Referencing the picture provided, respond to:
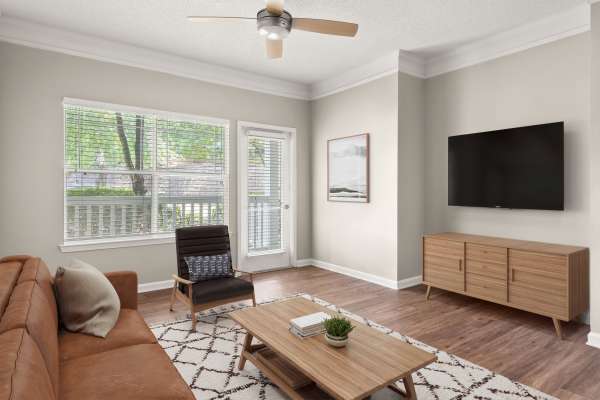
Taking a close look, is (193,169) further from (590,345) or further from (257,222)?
(590,345)

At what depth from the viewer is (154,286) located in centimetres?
442

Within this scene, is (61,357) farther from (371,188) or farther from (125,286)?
(371,188)

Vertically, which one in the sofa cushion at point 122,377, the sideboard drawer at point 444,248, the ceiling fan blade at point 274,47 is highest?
the ceiling fan blade at point 274,47

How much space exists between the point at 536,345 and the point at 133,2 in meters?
4.47

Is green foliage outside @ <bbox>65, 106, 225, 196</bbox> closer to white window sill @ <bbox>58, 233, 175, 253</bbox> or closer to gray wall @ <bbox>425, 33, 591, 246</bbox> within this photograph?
white window sill @ <bbox>58, 233, 175, 253</bbox>

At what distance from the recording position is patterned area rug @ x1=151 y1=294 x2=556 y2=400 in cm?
221

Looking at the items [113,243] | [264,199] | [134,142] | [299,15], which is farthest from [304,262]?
[299,15]

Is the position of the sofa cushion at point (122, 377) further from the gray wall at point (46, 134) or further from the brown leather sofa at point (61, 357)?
the gray wall at point (46, 134)

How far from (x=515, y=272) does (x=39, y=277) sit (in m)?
3.69

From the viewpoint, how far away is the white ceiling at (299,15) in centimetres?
324

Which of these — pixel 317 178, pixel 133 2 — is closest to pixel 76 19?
pixel 133 2

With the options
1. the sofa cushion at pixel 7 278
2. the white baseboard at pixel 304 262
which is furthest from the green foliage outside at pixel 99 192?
the white baseboard at pixel 304 262

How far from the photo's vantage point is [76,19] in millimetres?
3545

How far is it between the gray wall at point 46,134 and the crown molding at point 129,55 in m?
0.08
